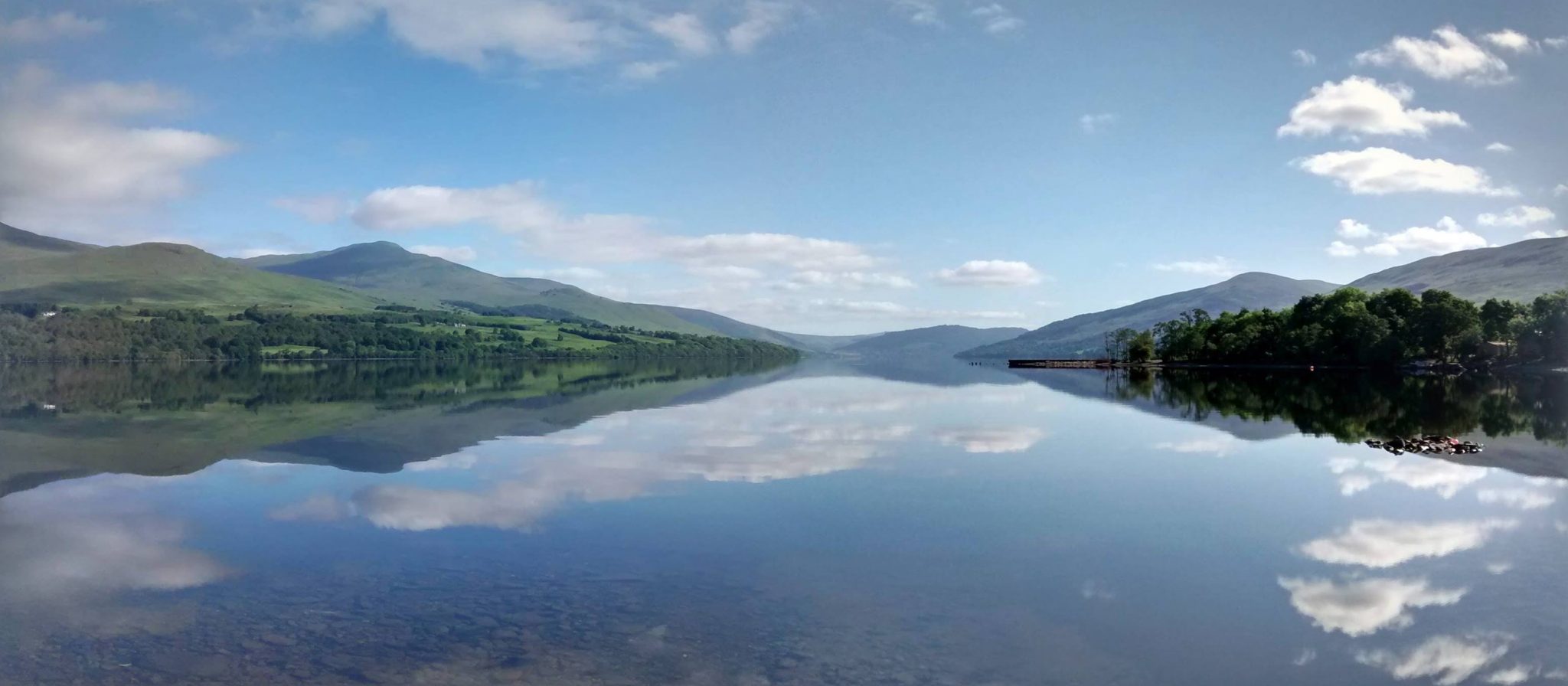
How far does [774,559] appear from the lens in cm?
2275

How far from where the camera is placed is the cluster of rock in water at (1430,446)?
4550 cm

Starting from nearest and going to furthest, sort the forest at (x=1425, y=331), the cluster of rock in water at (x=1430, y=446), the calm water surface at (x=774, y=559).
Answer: the calm water surface at (x=774, y=559) → the cluster of rock in water at (x=1430, y=446) → the forest at (x=1425, y=331)

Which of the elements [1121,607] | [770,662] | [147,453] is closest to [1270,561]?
[1121,607]

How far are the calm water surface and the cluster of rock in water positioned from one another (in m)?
1.58

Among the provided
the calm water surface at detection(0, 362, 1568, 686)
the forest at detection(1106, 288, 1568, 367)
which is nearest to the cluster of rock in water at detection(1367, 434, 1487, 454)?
the calm water surface at detection(0, 362, 1568, 686)

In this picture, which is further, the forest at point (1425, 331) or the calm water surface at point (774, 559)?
the forest at point (1425, 331)

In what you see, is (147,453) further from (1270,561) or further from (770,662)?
(1270,561)

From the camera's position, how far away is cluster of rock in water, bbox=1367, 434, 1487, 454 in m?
45.5

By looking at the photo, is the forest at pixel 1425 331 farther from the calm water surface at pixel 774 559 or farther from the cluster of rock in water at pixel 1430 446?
the cluster of rock in water at pixel 1430 446

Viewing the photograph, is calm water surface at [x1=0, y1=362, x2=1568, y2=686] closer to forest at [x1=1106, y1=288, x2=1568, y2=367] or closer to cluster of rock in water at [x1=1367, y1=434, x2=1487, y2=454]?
cluster of rock in water at [x1=1367, y1=434, x2=1487, y2=454]

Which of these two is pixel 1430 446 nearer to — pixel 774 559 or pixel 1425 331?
pixel 774 559

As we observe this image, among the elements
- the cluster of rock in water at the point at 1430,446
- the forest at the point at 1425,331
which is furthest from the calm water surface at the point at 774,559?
the forest at the point at 1425,331

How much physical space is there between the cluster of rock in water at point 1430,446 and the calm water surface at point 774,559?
1.58 meters

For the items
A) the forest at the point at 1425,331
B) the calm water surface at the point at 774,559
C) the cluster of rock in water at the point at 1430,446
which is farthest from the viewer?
the forest at the point at 1425,331
